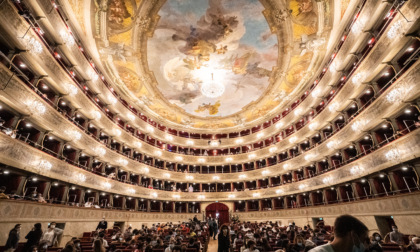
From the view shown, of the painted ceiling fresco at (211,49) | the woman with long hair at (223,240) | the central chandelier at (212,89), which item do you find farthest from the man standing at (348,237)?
the central chandelier at (212,89)

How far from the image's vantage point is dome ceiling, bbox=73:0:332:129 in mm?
15438

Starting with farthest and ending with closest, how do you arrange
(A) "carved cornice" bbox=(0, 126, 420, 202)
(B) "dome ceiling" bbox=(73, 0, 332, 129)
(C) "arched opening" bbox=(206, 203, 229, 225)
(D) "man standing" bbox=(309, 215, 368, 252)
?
(C) "arched opening" bbox=(206, 203, 229, 225)
(B) "dome ceiling" bbox=(73, 0, 332, 129)
(A) "carved cornice" bbox=(0, 126, 420, 202)
(D) "man standing" bbox=(309, 215, 368, 252)

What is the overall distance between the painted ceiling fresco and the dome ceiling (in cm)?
8

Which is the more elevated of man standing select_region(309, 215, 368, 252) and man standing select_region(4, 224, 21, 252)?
man standing select_region(309, 215, 368, 252)

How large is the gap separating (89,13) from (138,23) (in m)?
3.43

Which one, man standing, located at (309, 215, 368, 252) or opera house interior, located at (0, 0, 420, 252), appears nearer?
man standing, located at (309, 215, 368, 252)

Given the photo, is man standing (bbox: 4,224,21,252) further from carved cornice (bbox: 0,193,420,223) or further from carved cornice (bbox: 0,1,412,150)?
carved cornice (bbox: 0,1,412,150)

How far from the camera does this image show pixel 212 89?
76.8 feet

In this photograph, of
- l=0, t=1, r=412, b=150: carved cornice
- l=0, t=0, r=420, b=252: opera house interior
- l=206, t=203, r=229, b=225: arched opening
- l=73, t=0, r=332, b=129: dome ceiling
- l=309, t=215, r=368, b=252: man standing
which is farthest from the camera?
l=206, t=203, r=229, b=225: arched opening

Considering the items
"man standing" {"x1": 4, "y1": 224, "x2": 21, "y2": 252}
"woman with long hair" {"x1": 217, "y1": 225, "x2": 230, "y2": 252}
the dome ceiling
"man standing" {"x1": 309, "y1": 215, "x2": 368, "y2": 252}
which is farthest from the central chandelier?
"man standing" {"x1": 309, "y1": 215, "x2": 368, "y2": 252}

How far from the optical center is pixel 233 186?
30094mm

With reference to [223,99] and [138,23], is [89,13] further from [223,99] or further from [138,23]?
[223,99]

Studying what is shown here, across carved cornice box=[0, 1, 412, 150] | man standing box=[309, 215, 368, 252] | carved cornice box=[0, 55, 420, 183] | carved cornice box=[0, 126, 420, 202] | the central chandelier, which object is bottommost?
man standing box=[309, 215, 368, 252]

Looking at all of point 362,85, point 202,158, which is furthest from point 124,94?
point 362,85
